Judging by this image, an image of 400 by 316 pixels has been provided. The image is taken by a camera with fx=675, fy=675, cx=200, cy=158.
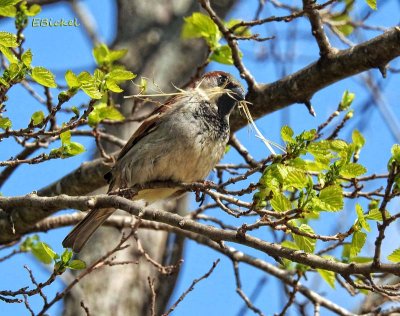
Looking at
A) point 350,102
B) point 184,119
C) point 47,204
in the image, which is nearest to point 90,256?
point 184,119

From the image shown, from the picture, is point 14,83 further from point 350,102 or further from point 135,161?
point 350,102

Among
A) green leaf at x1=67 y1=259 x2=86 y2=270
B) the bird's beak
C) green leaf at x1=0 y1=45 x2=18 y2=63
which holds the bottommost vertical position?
green leaf at x1=67 y1=259 x2=86 y2=270

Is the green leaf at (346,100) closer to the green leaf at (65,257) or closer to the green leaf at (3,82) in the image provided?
the green leaf at (65,257)

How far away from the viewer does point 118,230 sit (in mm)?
5062

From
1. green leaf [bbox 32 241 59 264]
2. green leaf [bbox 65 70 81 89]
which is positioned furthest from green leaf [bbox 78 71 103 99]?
green leaf [bbox 32 241 59 264]

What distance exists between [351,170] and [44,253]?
63.4 inches

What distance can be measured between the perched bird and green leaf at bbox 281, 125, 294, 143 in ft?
3.90

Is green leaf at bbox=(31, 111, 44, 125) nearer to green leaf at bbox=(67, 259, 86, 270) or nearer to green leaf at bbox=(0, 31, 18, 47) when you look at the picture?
green leaf at bbox=(0, 31, 18, 47)

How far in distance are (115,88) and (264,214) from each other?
34.4 inches

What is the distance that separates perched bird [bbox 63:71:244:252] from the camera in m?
3.97

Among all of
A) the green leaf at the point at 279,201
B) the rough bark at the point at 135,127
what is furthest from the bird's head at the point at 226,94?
the green leaf at the point at 279,201

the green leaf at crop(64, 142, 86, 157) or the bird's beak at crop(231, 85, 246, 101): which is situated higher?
the bird's beak at crop(231, 85, 246, 101)

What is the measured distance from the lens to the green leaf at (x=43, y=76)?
2.82 metres

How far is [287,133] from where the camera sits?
110 inches
